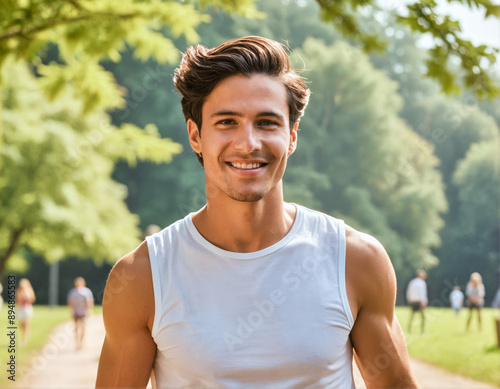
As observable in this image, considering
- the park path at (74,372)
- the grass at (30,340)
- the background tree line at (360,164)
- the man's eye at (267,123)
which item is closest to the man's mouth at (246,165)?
the man's eye at (267,123)

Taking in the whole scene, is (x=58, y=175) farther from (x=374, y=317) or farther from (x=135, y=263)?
(x=374, y=317)

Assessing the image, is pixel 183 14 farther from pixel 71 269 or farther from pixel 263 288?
pixel 71 269

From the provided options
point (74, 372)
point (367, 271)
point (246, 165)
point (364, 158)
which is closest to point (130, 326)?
point (246, 165)

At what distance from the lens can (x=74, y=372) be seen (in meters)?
9.93

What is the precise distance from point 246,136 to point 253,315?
46 centimetres

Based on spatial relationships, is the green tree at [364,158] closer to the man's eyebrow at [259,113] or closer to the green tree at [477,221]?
the green tree at [477,221]

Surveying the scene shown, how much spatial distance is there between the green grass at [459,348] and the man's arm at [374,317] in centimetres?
956

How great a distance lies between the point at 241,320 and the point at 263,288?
10 centimetres

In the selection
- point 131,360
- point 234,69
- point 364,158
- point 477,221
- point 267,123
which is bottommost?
point 477,221

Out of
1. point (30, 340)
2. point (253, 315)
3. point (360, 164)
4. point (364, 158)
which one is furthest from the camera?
point (360, 164)

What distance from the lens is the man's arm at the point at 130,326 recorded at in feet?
5.36

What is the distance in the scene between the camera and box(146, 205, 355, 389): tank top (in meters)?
1.54

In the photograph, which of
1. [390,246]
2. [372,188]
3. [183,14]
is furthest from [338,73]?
[183,14]

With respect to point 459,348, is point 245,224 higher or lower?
higher
